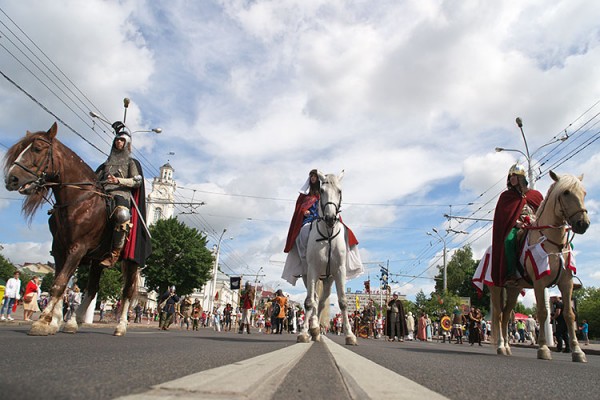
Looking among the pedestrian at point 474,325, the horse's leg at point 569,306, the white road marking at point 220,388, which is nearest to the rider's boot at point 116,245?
the white road marking at point 220,388

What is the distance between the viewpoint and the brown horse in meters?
5.21

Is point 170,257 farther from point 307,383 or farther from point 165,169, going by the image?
point 165,169

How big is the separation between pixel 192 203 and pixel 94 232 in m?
36.9

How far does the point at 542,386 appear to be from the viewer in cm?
234

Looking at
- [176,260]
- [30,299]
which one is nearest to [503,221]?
[30,299]

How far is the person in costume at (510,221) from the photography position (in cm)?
734

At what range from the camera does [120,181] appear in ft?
20.9

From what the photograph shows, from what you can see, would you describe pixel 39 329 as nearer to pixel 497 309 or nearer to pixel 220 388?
pixel 220 388

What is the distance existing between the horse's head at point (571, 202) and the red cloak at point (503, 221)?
36.2 inches

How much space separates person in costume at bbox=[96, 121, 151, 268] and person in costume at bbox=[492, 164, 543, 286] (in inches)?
236

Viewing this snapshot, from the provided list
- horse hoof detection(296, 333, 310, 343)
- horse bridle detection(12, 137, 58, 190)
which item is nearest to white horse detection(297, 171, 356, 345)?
horse hoof detection(296, 333, 310, 343)

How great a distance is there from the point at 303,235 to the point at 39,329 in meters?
5.00

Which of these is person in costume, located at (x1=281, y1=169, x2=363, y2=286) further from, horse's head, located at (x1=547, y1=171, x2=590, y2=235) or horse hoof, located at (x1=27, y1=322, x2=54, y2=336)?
horse hoof, located at (x1=27, y1=322, x2=54, y2=336)

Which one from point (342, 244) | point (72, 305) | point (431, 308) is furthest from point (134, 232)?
point (431, 308)
